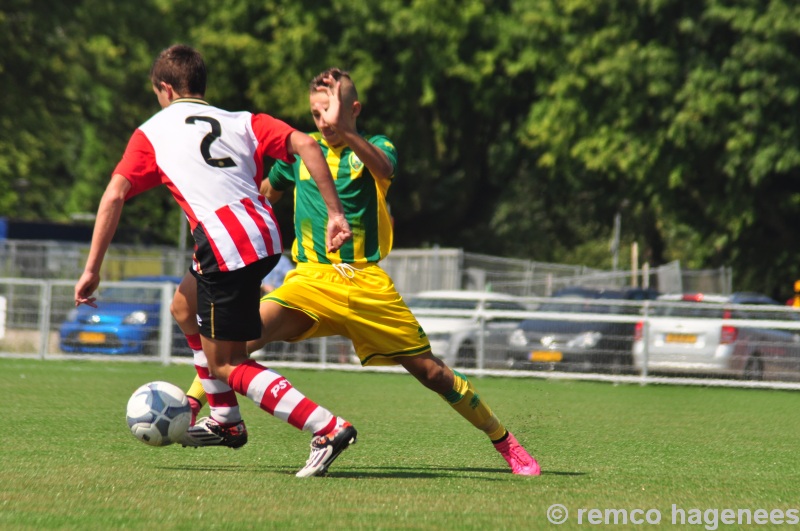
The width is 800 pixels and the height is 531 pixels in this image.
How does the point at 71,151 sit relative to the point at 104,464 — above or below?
above

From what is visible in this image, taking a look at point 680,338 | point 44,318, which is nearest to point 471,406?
point 680,338

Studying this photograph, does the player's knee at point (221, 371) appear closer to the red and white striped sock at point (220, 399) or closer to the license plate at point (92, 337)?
the red and white striped sock at point (220, 399)

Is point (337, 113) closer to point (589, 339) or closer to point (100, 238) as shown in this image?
point (100, 238)

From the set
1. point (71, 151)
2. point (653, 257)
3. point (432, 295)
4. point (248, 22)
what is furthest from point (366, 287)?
point (71, 151)

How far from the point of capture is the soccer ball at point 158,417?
21.3ft

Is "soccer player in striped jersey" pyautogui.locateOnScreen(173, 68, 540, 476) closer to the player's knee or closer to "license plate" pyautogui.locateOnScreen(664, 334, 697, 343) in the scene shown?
the player's knee

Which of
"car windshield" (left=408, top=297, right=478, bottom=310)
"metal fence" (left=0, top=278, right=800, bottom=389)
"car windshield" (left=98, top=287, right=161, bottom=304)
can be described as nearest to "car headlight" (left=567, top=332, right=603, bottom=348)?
"metal fence" (left=0, top=278, right=800, bottom=389)

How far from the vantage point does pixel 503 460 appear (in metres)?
7.43

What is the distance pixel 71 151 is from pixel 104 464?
48.0 meters

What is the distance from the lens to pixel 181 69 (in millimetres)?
6203

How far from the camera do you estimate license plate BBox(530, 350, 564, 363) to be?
1814 centimetres

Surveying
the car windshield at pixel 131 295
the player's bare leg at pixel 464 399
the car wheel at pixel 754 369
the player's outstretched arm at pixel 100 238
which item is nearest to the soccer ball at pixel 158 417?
the player's outstretched arm at pixel 100 238

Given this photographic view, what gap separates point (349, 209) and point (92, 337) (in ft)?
44.0

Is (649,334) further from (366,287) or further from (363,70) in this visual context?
(363,70)
